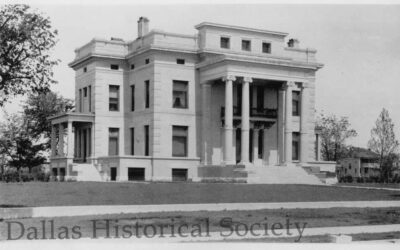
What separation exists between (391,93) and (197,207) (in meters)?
8.45

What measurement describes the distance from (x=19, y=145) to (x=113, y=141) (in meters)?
19.2

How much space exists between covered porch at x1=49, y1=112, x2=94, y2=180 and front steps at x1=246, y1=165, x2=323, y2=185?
46.5ft

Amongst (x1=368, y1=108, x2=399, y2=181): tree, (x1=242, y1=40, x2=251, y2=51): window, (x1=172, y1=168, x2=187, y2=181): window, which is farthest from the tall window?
(x1=172, y1=168, x2=187, y2=181): window

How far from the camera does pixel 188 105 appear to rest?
45.2 metres

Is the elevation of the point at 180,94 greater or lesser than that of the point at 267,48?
lesser

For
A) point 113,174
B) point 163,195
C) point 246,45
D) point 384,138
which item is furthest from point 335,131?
point 163,195

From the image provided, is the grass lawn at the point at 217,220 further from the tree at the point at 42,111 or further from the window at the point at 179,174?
the tree at the point at 42,111

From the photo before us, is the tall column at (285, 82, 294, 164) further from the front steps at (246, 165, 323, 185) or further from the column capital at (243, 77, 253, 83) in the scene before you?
the column capital at (243, 77, 253, 83)

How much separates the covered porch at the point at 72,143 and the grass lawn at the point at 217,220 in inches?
1006

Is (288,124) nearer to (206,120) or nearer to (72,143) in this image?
(206,120)

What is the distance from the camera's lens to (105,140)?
4766 centimetres

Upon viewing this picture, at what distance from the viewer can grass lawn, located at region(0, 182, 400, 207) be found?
23.2 meters

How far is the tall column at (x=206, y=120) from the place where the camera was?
4481 cm

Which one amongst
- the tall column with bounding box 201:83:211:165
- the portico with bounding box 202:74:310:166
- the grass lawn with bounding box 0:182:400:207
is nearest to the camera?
the grass lawn with bounding box 0:182:400:207
